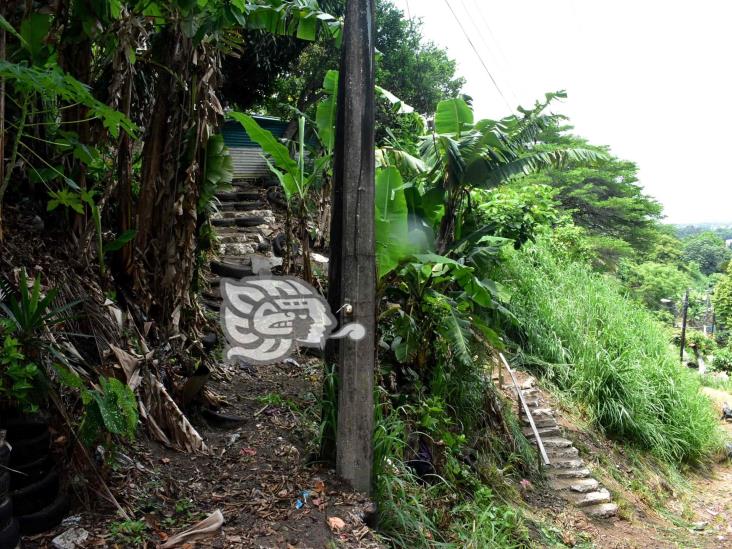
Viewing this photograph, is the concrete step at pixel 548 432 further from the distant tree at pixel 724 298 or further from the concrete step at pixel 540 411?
the distant tree at pixel 724 298

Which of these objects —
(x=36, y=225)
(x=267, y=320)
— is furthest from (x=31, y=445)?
(x=267, y=320)

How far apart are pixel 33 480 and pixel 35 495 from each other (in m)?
0.07

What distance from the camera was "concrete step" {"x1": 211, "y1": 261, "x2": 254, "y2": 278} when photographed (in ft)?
21.9

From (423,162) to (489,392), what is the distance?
278cm

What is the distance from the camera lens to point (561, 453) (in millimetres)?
7109

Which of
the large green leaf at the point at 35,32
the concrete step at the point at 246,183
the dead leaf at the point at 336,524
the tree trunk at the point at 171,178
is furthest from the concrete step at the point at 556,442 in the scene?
the large green leaf at the point at 35,32

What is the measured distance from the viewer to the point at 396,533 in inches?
141

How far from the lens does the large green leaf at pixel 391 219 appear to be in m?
4.79

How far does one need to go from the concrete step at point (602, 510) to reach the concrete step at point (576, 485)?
0.62 feet

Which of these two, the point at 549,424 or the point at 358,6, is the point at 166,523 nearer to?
the point at 358,6

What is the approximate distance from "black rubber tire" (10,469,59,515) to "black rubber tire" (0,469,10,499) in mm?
209

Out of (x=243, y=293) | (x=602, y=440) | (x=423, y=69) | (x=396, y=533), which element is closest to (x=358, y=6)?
(x=243, y=293)

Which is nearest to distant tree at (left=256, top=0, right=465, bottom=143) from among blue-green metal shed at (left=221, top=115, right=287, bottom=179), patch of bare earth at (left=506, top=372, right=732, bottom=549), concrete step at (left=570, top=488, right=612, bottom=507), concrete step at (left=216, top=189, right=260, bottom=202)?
blue-green metal shed at (left=221, top=115, right=287, bottom=179)

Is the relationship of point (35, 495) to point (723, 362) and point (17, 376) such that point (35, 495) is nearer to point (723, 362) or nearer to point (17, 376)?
point (17, 376)
